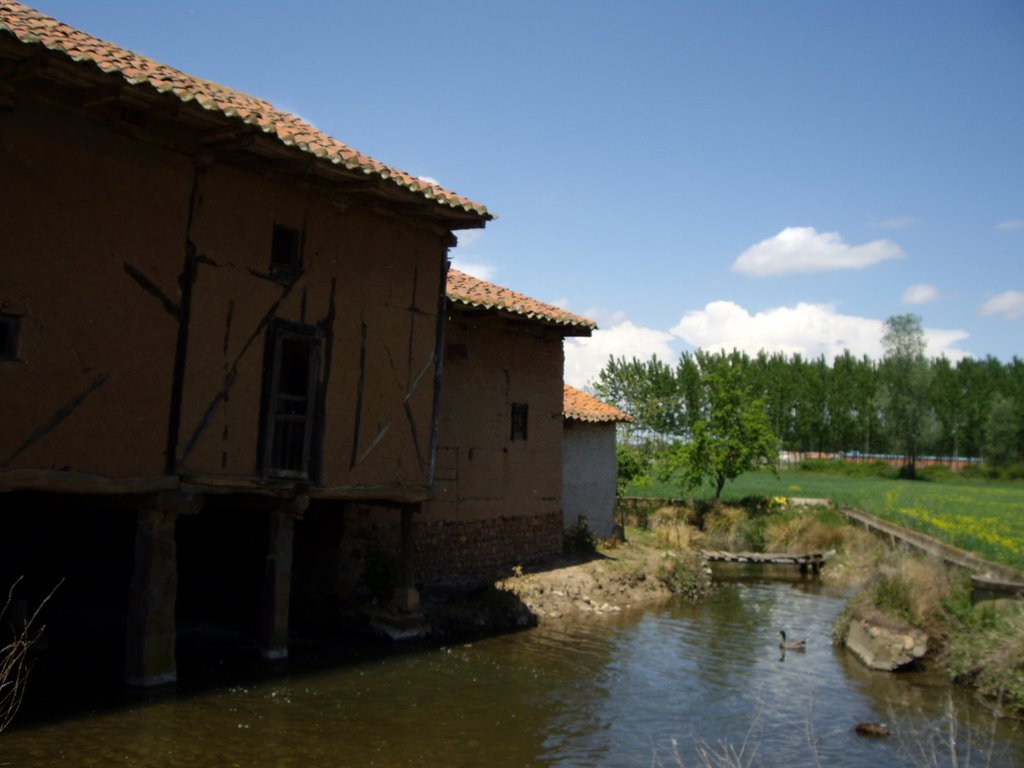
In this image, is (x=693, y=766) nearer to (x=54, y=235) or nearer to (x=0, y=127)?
(x=54, y=235)

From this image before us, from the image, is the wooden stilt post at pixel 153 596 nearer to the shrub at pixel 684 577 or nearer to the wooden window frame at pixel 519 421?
the wooden window frame at pixel 519 421

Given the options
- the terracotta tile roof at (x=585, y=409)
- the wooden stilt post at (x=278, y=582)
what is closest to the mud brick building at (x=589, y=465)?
the terracotta tile roof at (x=585, y=409)

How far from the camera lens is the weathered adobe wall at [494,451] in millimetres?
16922

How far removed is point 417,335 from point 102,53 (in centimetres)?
591

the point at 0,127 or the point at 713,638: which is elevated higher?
the point at 0,127

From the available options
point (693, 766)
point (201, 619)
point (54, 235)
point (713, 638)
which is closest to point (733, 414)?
point (713, 638)

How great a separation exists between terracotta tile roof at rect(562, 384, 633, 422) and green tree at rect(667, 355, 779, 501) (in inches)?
395

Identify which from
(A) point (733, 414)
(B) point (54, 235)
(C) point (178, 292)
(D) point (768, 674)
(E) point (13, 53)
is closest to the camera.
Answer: (E) point (13, 53)

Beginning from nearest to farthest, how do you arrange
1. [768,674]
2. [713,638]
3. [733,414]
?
[768,674] < [713,638] < [733,414]

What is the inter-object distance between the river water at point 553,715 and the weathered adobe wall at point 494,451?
99.3 inches

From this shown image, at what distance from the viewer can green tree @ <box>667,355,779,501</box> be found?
32906mm

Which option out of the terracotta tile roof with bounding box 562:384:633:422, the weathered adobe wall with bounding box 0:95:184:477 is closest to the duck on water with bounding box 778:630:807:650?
the terracotta tile roof with bounding box 562:384:633:422

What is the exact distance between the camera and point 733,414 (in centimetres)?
3344

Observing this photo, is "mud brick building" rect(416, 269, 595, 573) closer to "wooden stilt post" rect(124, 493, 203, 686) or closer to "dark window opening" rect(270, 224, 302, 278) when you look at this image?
"dark window opening" rect(270, 224, 302, 278)
